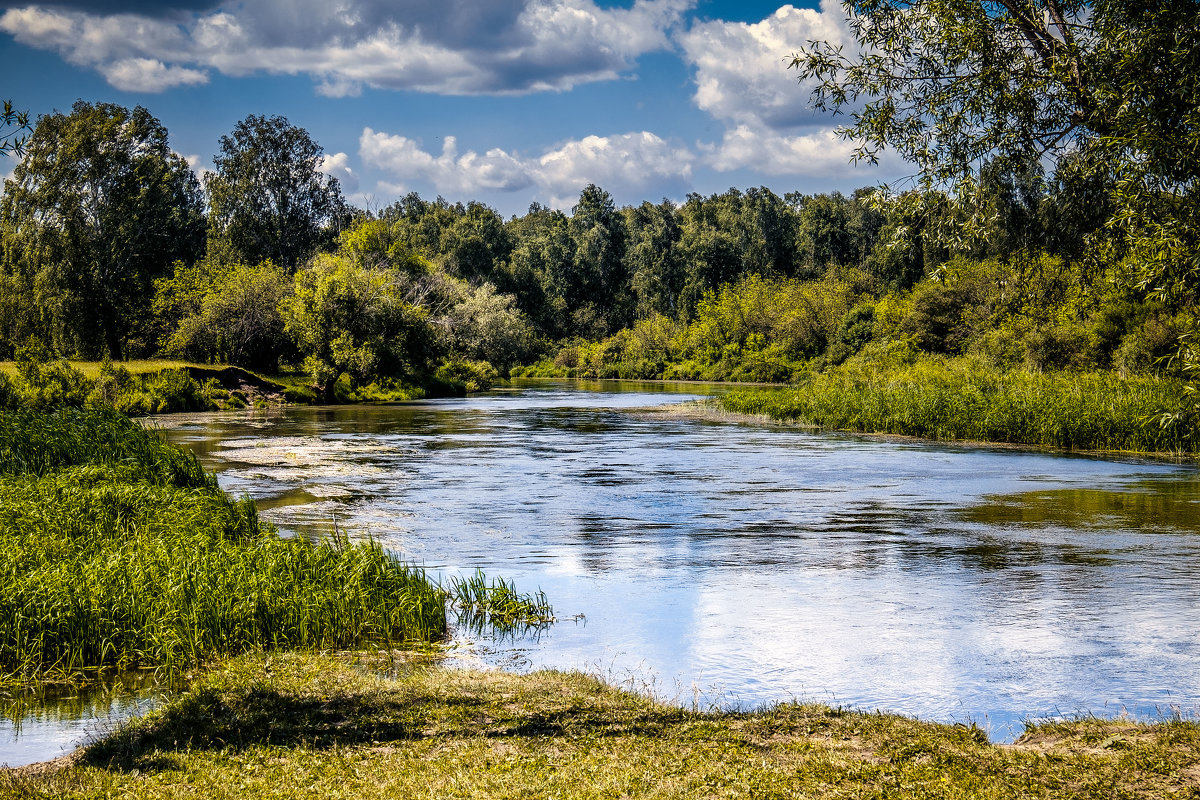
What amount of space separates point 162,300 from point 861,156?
57770 mm

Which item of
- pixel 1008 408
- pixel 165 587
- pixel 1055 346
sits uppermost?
pixel 1055 346

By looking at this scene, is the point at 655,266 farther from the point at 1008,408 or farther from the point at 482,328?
the point at 1008,408

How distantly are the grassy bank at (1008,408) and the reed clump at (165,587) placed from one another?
1983cm

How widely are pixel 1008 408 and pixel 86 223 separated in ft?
196

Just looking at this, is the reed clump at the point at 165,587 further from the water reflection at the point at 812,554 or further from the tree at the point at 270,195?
the tree at the point at 270,195

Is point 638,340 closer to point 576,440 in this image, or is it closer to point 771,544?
point 576,440

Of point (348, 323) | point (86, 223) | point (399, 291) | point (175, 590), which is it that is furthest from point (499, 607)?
point (86, 223)

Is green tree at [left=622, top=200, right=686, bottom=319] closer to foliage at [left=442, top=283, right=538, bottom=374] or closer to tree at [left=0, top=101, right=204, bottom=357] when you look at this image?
foliage at [left=442, top=283, right=538, bottom=374]

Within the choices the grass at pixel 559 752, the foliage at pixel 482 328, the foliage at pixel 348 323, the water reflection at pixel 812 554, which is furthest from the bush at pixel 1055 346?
the grass at pixel 559 752

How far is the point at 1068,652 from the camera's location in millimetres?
10133

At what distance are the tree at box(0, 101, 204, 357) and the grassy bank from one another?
153ft

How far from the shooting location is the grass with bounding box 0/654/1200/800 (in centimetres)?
583

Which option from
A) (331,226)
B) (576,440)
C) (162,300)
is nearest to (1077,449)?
(576,440)

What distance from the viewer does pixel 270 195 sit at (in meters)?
85.6
